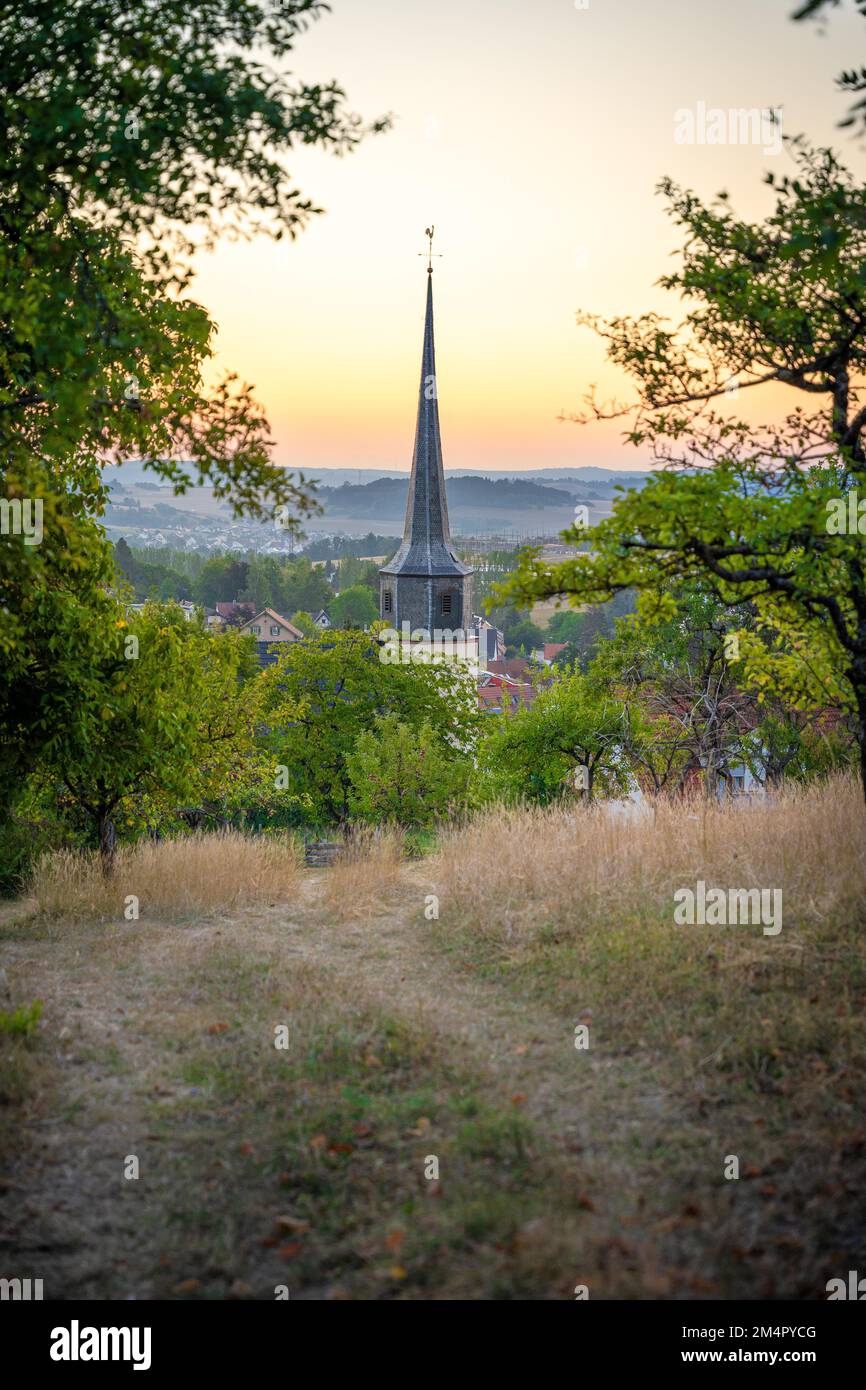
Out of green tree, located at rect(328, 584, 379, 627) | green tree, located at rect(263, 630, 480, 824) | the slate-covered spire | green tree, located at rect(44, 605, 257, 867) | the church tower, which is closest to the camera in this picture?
green tree, located at rect(44, 605, 257, 867)

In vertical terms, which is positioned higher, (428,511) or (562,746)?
(428,511)

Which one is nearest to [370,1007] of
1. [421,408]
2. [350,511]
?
[421,408]

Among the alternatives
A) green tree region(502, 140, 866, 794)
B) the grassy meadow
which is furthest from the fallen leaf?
green tree region(502, 140, 866, 794)

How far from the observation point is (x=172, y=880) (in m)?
13.6

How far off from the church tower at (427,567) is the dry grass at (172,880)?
2011 inches

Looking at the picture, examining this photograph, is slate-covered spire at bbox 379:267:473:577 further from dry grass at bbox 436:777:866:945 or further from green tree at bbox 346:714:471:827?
dry grass at bbox 436:777:866:945

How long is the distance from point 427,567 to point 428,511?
364 centimetres

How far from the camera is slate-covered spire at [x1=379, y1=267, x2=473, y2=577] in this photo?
62.2 meters

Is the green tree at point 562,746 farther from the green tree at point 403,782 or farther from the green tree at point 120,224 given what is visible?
the green tree at point 120,224

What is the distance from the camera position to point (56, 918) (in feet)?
41.5

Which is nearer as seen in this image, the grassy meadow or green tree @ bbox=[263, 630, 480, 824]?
the grassy meadow

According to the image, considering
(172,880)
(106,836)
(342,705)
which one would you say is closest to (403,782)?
(342,705)

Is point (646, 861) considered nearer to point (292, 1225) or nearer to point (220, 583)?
point (292, 1225)
